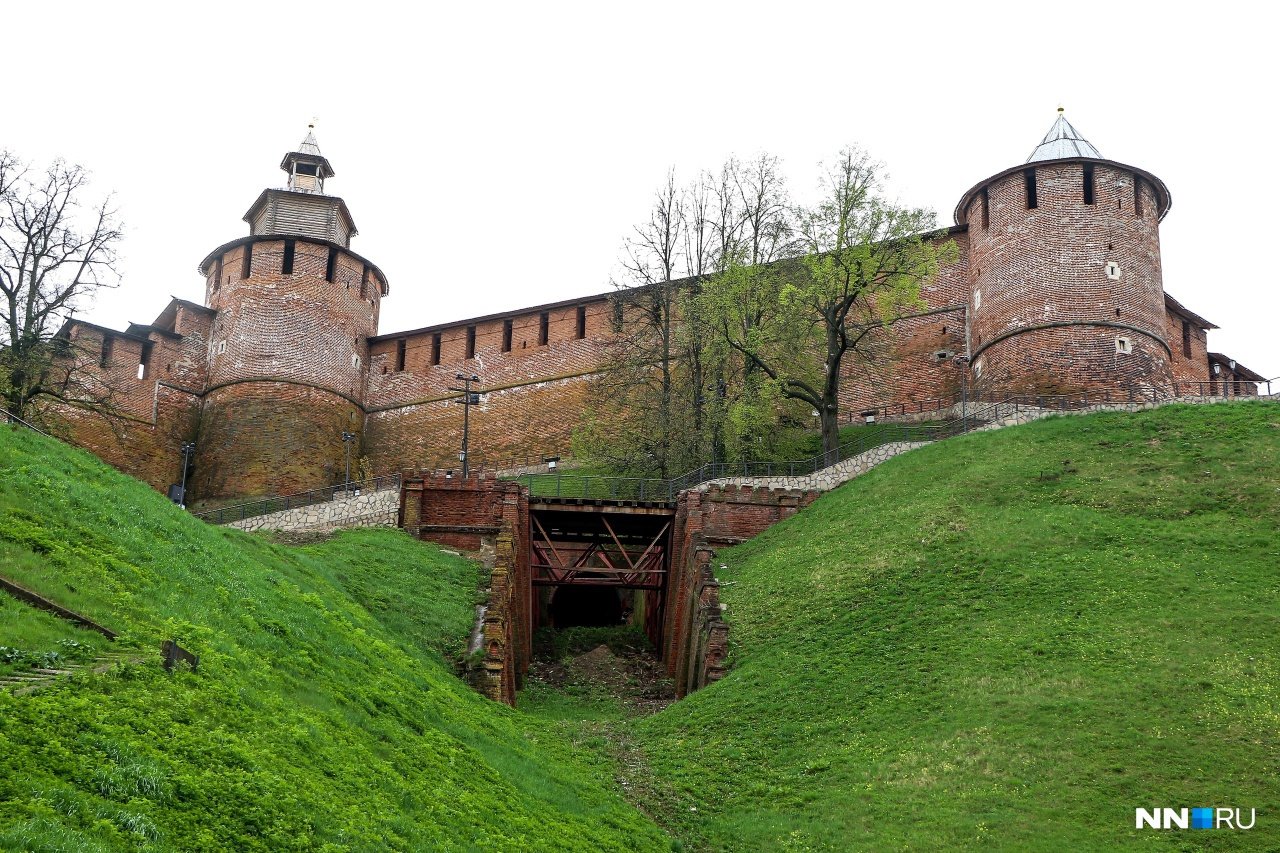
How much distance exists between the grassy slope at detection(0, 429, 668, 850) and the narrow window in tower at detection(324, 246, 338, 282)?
28.7 m

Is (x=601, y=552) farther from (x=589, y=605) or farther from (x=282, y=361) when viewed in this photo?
(x=282, y=361)

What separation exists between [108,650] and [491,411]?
37.1 metres

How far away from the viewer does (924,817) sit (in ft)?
51.1

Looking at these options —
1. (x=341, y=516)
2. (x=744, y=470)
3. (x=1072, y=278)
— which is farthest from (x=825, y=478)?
(x=341, y=516)

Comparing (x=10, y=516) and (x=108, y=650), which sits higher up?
(x=10, y=516)

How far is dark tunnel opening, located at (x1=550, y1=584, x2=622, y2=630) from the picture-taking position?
129ft

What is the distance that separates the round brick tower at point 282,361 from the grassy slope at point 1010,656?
21.9 metres

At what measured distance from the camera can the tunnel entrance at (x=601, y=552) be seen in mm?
32094

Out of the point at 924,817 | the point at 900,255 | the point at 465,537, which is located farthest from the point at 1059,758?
the point at 900,255

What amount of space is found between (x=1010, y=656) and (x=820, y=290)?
17144mm

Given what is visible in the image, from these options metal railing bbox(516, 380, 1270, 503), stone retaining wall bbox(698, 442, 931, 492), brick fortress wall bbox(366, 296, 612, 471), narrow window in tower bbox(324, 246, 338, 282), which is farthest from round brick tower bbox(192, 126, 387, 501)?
stone retaining wall bbox(698, 442, 931, 492)

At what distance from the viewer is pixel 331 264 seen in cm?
4919

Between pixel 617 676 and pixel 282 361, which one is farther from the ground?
pixel 282 361

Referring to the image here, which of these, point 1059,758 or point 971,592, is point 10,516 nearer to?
point 1059,758
